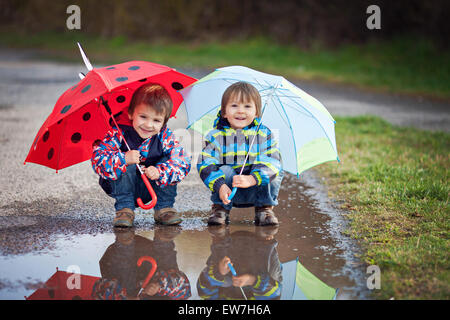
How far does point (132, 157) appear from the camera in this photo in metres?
4.04

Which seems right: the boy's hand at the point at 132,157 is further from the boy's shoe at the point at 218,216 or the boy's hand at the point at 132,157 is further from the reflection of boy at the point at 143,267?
the boy's shoe at the point at 218,216

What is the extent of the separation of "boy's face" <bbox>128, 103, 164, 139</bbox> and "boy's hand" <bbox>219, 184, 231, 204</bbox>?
635mm

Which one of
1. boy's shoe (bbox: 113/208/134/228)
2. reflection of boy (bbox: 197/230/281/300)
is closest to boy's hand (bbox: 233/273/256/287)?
reflection of boy (bbox: 197/230/281/300)

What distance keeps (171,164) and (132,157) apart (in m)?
0.30

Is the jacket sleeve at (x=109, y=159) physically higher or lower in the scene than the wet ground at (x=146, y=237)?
higher

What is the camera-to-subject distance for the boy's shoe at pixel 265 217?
4.32m

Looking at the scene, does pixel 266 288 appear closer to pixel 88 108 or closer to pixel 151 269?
pixel 151 269

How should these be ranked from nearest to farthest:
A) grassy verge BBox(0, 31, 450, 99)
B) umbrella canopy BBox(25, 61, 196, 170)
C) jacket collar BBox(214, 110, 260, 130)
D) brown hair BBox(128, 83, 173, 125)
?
umbrella canopy BBox(25, 61, 196, 170)
brown hair BBox(128, 83, 173, 125)
jacket collar BBox(214, 110, 260, 130)
grassy verge BBox(0, 31, 450, 99)

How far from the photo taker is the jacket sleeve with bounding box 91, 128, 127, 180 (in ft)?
13.3

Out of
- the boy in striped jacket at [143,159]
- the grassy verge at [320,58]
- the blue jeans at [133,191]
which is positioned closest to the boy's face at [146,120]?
the boy in striped jacket at [143,159]

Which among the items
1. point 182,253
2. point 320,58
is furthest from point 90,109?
point 320,58

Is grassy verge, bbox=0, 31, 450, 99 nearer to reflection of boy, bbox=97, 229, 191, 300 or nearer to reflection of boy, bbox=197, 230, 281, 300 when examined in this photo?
reflection of boy, bbox=197, 230, 281, 300

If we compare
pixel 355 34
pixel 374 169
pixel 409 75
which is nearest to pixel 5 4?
pixel 355 34

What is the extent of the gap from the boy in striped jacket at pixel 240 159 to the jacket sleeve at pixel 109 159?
0.57m
